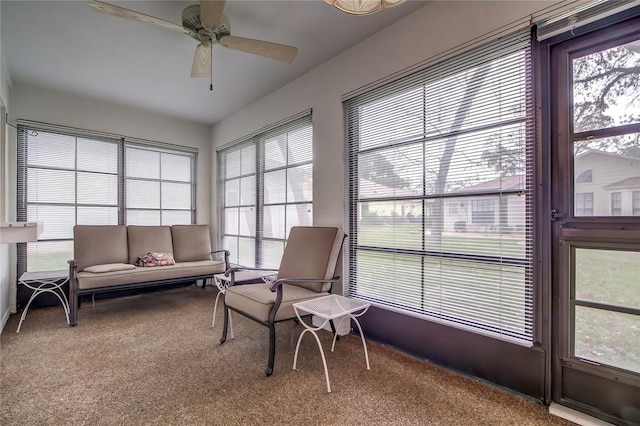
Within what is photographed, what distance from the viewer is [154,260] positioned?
3818 millimetres

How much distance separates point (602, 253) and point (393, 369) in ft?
4.70

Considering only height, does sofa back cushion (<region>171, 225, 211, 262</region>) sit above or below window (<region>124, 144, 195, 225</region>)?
below

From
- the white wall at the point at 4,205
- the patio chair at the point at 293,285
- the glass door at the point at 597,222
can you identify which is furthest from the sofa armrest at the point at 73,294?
the glass door at the point at 597,222

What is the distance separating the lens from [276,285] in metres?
2.18

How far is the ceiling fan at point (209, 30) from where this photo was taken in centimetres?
201

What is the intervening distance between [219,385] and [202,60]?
2.51 m

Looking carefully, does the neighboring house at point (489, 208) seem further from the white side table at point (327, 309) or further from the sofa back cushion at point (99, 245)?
the sofa back cushion at point (99, 245)

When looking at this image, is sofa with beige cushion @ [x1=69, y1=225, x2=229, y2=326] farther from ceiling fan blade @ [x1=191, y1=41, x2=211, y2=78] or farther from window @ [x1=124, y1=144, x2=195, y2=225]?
ceiling fan blade @ [x1=191, y1=41, x2=211, y2=78]

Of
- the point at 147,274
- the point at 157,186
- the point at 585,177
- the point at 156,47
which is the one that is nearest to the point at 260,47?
the point at 156,47

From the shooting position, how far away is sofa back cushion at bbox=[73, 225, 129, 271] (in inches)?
139

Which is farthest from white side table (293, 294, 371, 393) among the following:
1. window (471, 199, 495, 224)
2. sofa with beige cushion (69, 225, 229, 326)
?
sofa with beige cushion (69, 225, 229, 326)

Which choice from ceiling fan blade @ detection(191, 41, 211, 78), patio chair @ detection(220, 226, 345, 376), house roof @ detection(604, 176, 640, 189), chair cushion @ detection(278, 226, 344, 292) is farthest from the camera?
chair cushion @ detection(278, 226, 344, 292)

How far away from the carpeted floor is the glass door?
0.30 meters

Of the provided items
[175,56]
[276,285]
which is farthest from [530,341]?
[175,56]
